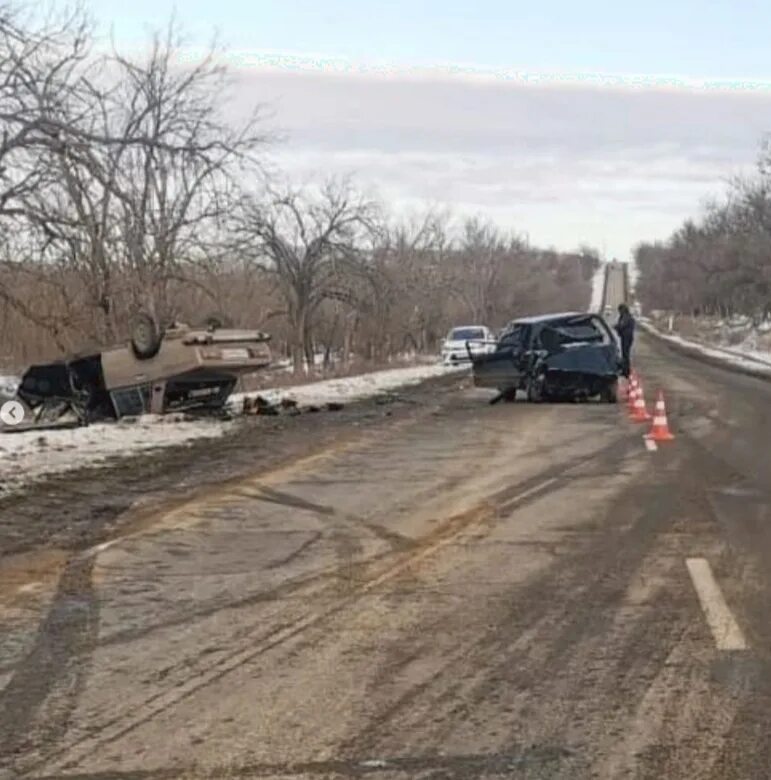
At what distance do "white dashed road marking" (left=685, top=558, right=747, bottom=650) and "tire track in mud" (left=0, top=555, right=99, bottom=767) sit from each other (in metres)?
3.08

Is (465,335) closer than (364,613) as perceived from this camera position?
No

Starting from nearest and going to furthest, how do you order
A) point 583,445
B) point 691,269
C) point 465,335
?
point 583,445 → point 465,335 → point 691,269

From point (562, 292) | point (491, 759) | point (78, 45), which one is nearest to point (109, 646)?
point (491, 759)

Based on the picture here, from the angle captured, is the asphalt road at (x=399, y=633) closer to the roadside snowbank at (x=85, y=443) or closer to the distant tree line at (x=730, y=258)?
the roadside snowbank at (x=85, y=443)

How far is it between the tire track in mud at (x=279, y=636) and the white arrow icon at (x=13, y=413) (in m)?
11.6

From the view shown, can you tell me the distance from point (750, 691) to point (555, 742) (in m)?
1.13

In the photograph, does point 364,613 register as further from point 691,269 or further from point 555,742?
point 691,269

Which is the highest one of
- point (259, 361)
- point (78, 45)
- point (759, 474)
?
point (78, 45)

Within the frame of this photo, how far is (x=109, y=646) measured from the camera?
6.52 metres

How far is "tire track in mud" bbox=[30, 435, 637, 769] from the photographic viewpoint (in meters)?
5.06

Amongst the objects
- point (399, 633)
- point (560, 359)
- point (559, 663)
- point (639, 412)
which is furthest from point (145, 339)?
point (559, 663)

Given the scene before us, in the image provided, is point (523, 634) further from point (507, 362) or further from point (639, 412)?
point (507, 362)

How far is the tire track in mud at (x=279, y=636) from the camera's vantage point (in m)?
5.06

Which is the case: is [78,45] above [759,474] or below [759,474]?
above
